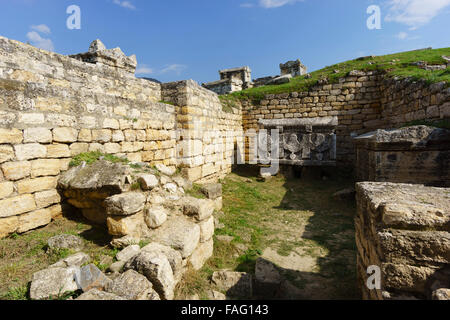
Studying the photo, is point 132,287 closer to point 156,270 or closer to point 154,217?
point 156,270

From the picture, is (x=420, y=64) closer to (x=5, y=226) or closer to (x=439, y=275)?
(x=439, y=275)

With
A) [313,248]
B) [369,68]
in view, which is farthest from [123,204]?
[369,68]

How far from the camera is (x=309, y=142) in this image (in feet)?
26.4

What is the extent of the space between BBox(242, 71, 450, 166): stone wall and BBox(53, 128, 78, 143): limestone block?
741 centimetres

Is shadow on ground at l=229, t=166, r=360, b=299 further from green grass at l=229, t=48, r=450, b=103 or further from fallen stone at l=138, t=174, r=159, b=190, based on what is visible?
green grass at l=229, t=48, r=450, b=103

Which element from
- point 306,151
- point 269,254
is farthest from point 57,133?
point 306,151

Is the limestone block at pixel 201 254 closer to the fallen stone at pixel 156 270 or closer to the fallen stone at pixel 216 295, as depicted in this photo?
the fallen stone at pixel 216 295

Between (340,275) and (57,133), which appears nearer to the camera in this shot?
(340,275)

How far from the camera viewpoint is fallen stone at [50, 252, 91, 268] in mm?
2221

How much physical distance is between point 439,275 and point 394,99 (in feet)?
23.8

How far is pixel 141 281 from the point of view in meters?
2.06

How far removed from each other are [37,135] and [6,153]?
40 centimetres

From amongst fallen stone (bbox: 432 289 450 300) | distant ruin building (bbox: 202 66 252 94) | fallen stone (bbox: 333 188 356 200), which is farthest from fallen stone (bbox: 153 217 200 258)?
distant ruin building (bbox: 202 66 252 94)

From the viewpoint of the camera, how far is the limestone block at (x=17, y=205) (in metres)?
2.73
